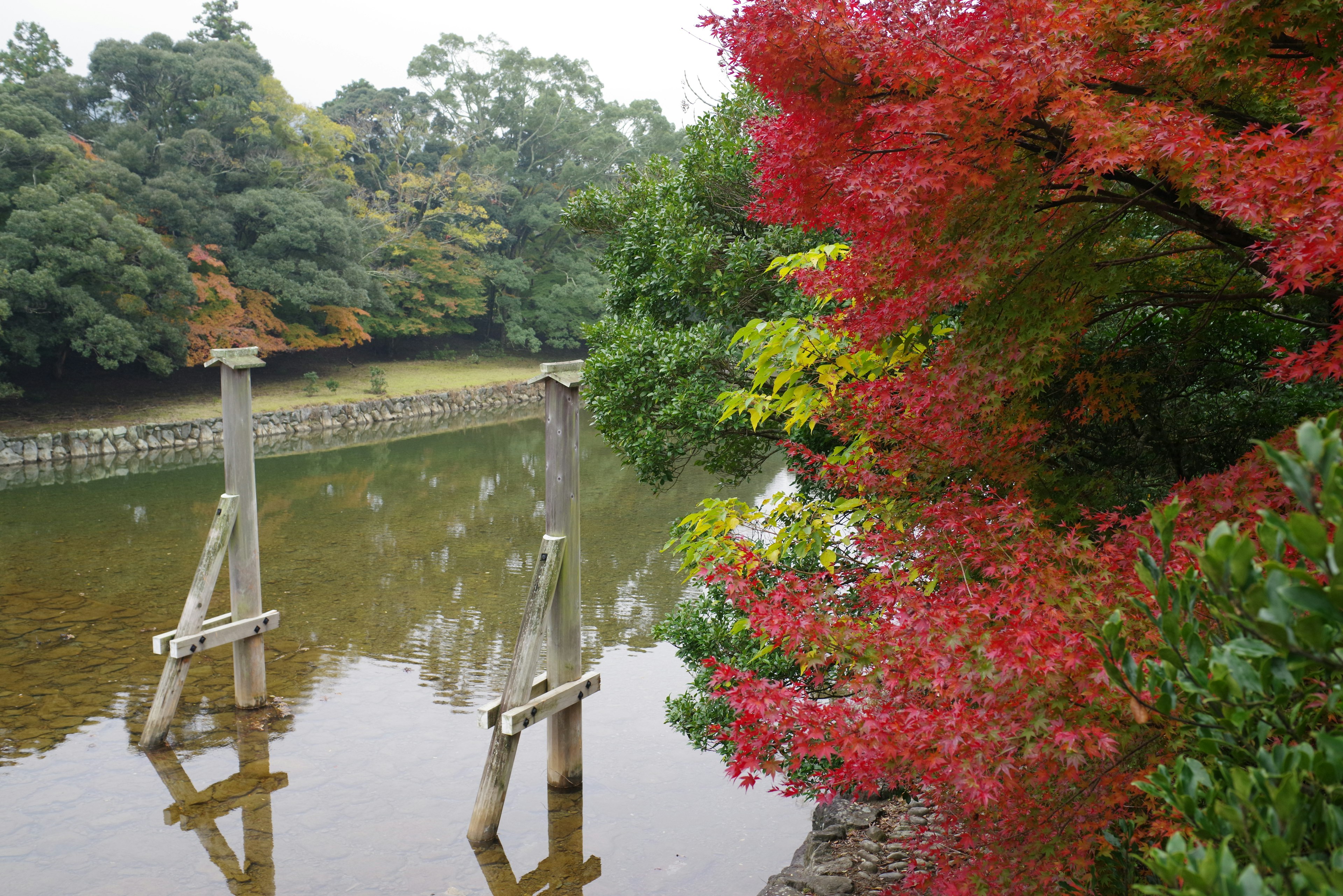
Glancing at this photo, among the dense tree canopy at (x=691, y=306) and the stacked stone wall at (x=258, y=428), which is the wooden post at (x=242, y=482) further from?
the stacked stone wall at (x=258, y=428)

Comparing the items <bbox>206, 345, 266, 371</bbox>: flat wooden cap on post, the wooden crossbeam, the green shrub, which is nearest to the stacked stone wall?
<bbox>206, 345, 266, 371</bbox>: flat wooden cap on post

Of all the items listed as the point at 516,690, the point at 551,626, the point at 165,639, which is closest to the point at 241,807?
the point at 165,639

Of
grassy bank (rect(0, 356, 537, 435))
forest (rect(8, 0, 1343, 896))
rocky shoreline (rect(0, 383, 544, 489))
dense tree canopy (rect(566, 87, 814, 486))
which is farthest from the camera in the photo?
grassy bank (rect(0, 356, 537, 435))

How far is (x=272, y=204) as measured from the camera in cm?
2236

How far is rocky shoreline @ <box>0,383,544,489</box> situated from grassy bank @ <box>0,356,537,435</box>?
0.47 m

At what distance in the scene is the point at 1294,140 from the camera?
2.06 metres

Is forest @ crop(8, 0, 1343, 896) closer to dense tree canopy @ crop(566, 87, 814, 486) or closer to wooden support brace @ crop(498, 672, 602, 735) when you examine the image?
dense tree canopy @ crop(566, 87, 814, 486)

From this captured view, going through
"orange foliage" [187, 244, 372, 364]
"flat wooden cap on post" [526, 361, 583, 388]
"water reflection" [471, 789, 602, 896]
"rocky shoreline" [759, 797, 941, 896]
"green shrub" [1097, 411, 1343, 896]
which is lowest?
"water reflection" [471, 789, 602, 896]

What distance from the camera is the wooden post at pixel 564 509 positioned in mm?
4547

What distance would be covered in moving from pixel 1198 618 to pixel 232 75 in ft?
87.2

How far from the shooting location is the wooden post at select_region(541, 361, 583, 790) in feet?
14.9

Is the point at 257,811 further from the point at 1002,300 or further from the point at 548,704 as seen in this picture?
the point at 1002,300

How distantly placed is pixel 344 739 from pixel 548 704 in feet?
7.04

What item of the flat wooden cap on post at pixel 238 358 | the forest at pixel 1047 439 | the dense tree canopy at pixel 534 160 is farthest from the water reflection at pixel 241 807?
the dense tree canopy at pixel 534 160
